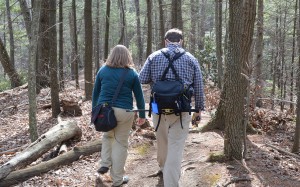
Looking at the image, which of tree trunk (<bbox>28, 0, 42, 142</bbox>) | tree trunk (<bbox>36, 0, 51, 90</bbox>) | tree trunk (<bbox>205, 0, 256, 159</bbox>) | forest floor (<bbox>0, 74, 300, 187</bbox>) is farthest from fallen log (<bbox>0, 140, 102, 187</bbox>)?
tree trunk (<bbox>36, 0, 51, 90</bbox>)

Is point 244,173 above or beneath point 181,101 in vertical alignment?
beneath

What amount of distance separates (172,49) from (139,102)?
968mm

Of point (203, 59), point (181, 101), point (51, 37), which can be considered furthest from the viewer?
point (203, 59)

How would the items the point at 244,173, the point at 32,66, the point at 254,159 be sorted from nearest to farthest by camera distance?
the point at 244,173, the point at 254,159, the point at 32,66

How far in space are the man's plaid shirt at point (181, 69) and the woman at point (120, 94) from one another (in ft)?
1.07

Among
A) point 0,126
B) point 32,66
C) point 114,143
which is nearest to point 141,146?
point 114,143

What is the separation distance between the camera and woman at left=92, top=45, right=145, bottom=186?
4867 millimetres

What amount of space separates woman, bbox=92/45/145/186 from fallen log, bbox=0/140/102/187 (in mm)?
1251

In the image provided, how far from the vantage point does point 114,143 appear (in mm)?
5137

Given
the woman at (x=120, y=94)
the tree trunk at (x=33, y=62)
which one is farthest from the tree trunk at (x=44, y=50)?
the woman at (x=120, y=94)

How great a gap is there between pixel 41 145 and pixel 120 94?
234 centimetres

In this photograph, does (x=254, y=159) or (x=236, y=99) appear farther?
(x=254, y=159)

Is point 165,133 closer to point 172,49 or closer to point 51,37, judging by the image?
point 172,49

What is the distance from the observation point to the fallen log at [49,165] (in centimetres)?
529
